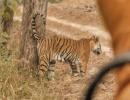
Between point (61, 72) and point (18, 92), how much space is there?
5099mm

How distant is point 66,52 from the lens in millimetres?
12758

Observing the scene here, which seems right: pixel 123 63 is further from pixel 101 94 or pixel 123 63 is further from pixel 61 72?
pixel 61 72

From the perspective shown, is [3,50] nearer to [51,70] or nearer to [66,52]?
[51,70]

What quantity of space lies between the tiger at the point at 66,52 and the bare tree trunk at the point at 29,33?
1273 mm

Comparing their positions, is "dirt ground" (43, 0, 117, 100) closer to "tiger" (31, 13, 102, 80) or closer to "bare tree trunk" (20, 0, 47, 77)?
"tiger" (31, 13, 102, 80)

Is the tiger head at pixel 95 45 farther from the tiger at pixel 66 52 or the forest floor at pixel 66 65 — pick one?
the forest floor at pixel 66 65

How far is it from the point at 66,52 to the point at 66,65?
0.46 m

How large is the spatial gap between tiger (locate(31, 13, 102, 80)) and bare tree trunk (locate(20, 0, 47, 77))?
1273 mm

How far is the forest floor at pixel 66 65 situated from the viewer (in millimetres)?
7227

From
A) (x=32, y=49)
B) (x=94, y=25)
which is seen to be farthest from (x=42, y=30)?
(x=94, y=25)

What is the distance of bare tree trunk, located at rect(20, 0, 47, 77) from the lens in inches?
380

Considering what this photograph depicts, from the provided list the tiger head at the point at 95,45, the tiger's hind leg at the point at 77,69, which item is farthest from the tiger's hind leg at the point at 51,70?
the tiger head at the point at 95,45

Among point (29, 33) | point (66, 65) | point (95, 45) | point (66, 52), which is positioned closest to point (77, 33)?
point (95, 45)

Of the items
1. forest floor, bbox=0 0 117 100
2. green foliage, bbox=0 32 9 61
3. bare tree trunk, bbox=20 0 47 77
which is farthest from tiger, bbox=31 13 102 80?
green foliage, bbox=0 32 9 61
